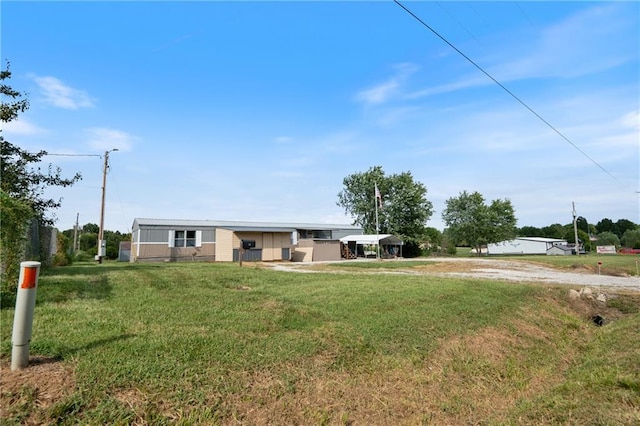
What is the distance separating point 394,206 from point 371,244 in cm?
1040

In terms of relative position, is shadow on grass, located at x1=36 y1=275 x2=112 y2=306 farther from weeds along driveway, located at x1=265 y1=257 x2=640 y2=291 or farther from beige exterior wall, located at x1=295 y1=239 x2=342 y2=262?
beige exterior wall, located at x1=295 y1=239 x2=342 y2=262

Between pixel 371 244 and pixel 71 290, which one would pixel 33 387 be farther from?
pixel 371 244

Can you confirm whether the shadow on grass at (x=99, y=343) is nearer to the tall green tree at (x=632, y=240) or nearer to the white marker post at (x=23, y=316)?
the white marker post at (x=23, y=316)

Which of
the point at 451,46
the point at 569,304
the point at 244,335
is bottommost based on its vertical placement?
the point at 569,304

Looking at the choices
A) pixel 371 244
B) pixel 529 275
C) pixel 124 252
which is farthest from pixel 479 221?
pixel 124 252

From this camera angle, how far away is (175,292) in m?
6.23

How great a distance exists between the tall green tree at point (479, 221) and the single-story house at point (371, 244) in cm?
1776

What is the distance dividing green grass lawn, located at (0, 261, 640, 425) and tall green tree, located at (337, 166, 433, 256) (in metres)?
41.2

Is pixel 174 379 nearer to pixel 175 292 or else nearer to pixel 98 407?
pixel 98 407

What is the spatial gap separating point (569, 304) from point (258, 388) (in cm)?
995

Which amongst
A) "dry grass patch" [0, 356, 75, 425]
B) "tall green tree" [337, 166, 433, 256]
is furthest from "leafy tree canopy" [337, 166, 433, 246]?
"dry grass patch" [0, 356, 75, 425]

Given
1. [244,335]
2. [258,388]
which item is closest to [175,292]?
[244,335]

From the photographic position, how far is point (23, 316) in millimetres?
2674

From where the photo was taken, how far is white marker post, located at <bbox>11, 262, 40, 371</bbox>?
266 centimetres
